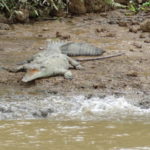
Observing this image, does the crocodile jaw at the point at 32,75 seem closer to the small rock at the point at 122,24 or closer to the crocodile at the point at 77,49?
the crocodile at the point at 77,49

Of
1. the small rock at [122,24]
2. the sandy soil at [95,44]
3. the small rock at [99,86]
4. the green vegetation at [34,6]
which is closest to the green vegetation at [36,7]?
the green vegetation at [34,6]

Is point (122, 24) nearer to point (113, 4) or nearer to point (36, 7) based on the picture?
point (113, 4)

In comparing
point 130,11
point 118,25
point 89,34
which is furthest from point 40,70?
point 130,11

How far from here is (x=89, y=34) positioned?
10.3 metres

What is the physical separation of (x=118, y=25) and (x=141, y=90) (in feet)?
15.7

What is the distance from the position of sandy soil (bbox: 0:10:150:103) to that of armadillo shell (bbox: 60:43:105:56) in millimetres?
265

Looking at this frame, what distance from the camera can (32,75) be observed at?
6.70 m

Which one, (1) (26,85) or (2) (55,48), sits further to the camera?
(2) (55,48)

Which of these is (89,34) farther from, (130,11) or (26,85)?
(26,85)

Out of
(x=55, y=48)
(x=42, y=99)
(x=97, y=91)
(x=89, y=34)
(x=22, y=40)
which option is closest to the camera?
(x=42, y=99)

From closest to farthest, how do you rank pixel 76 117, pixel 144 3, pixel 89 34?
pixel 76 117 → pixel 89 34 → pixel 144 3

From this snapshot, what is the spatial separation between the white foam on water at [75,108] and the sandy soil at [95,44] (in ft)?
1.14

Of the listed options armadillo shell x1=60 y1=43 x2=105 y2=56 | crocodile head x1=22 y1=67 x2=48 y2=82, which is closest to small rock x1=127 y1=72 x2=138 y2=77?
crocodile head x1=22 y1=67 x2=48 y2=82

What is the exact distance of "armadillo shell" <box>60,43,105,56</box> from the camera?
834 cm
